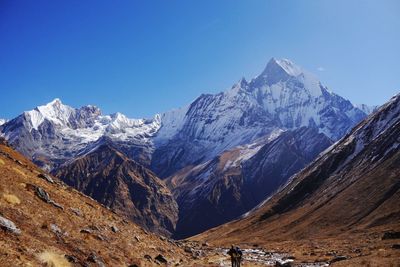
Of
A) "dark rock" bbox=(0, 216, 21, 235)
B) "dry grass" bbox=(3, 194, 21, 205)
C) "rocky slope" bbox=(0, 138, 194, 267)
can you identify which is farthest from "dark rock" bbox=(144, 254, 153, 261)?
"dark rock" bbox=(0, 216, 21, 235)

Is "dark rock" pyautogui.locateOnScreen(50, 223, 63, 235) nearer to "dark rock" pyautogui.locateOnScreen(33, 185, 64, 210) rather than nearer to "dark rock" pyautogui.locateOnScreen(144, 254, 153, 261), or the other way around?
"dark rock" pyautogui.locateOnScreen(33, 185, 64, 210)

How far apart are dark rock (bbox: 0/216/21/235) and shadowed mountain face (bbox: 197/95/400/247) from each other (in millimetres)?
74430

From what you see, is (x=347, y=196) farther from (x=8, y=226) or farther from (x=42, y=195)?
(x=8, y=226)

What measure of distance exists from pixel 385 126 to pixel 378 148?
28.7 m

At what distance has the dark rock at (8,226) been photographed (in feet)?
94.0

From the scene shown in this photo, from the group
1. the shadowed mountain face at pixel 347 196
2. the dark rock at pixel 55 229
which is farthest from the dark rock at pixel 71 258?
the shadowed mountain face at pixel 347 196

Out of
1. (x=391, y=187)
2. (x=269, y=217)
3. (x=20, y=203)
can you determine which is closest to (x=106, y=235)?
(x=20, y=203)

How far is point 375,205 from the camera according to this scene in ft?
373

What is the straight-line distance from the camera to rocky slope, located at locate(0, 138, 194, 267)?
28.0 metres

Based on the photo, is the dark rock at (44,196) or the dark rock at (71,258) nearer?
the dark rock at (71,258)

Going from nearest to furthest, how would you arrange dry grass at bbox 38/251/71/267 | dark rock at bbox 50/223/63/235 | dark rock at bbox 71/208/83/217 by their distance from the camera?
dry grass at bbox 38/251/71/267 < dark rock at bbox 50/223/63/235 < dark rock at bbox 71/208/83/217

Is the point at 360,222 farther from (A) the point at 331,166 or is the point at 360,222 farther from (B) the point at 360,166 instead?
(A) the point at 331,166

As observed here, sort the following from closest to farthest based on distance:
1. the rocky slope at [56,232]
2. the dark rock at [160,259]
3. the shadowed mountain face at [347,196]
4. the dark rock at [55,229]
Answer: the rocky slope at [56,232]
the dark rock at [55,229]
the dark rock at [160,259]
the shadowed mountain face at [347,196]

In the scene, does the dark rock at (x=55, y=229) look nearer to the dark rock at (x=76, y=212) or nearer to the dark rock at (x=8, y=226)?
the dark rock at (x=8, y=226)
